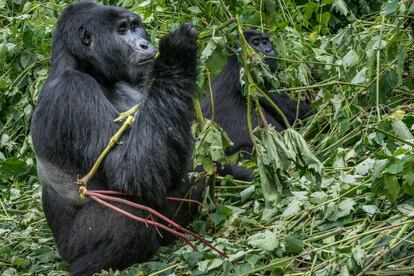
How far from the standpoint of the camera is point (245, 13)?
628 centimetres

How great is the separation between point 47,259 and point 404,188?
205cm

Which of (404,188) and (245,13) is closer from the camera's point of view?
(404,188)

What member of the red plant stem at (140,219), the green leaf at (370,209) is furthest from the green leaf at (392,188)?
the red plant stem at (140,219)

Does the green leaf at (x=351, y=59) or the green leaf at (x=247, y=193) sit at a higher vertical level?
the green leaf at (x=351, y=59)

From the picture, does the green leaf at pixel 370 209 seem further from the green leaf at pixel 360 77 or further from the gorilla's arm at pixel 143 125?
the green leaf at pixel 360 77

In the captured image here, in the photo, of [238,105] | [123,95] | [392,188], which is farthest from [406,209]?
[238,105]

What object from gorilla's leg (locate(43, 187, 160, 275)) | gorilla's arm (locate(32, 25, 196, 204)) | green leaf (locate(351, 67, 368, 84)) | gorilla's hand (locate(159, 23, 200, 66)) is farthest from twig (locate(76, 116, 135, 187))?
green leaf (locate(351, 67, 368, 84))

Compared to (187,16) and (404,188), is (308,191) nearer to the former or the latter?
(404,188)

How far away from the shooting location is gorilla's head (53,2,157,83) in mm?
4777

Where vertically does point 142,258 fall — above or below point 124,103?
below

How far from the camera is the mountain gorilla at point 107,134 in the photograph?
4383 millimetres

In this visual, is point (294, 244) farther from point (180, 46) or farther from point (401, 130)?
point (180, 46)

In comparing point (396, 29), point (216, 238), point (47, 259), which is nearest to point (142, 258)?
point (216, 238)

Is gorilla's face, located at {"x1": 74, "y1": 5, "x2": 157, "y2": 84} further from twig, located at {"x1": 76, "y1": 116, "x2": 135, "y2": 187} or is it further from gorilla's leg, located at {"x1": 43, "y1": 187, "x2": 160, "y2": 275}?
gorilla's leg, located at {"x1": 43, "y1": 187, "x2": 160, "y2": 275}
